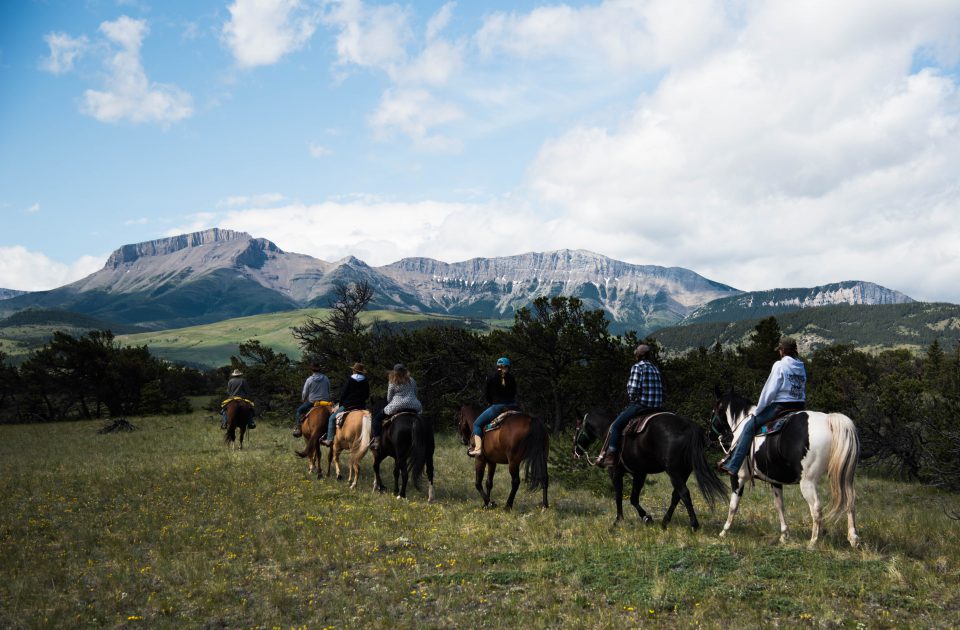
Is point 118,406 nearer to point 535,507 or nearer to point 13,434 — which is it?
point 13,434

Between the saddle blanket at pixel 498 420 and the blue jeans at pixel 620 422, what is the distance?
7.51 ft

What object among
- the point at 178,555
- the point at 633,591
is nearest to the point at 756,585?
the point at 633,591

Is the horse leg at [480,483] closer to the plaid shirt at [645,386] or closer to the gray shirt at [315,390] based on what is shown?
the plaid shirt at [645,386]

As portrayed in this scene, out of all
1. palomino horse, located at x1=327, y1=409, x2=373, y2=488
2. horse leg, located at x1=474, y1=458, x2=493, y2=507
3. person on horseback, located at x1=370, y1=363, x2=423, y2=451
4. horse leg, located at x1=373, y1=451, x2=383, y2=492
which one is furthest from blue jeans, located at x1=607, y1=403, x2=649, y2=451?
palomino horse, located at x1=327, y1=409, x2=373, y2=488

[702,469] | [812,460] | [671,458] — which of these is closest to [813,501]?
[812,460]

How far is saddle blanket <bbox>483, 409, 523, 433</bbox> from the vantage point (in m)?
12.2

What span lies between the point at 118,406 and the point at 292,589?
4812cm

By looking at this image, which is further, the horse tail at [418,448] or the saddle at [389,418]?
the saddle at [389,418]

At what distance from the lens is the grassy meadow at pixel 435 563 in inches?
249

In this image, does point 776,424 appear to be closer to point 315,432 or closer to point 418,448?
point 418,448

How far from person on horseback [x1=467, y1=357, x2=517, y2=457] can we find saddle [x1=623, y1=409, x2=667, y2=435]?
9.54 feet

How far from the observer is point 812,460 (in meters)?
8.34

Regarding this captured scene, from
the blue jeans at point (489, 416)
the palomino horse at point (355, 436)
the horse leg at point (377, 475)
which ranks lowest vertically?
the horse leg at point (377, 475)

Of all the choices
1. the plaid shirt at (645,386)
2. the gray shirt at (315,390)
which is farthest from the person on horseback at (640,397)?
the gray shirt at (315,390)
